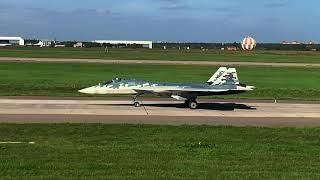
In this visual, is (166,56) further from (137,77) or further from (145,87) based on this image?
(145,87)

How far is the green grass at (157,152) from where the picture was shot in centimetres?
1264

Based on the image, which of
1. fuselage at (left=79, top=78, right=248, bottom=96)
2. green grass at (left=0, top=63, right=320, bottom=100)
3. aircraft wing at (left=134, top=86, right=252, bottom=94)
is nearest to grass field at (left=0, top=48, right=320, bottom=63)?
green grass at (left=0, top=63, right=320, bottom=100)

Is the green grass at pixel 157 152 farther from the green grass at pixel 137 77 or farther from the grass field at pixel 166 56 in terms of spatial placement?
the grass field at pixel 166 56

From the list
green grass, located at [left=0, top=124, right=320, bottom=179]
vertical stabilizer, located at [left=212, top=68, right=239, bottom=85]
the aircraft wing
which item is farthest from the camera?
vertical stabilizer, located at [left=212, top=68, right=239, bottom=85]

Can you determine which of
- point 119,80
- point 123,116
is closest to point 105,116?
point 123,116

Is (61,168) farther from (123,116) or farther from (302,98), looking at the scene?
(302,98)

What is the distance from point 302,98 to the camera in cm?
4300

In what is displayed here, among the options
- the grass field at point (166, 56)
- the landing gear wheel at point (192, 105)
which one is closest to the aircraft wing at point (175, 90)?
the landing gear wheel at point (192, 105)

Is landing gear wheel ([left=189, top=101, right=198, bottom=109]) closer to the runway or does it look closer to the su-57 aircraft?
the su-57 aircraft

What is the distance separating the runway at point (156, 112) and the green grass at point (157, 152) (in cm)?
352

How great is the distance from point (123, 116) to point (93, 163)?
15.3 meters

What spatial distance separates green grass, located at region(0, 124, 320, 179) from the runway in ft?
11.5

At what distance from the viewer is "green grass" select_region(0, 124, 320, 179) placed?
12641mm

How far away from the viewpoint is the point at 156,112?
103 feet
